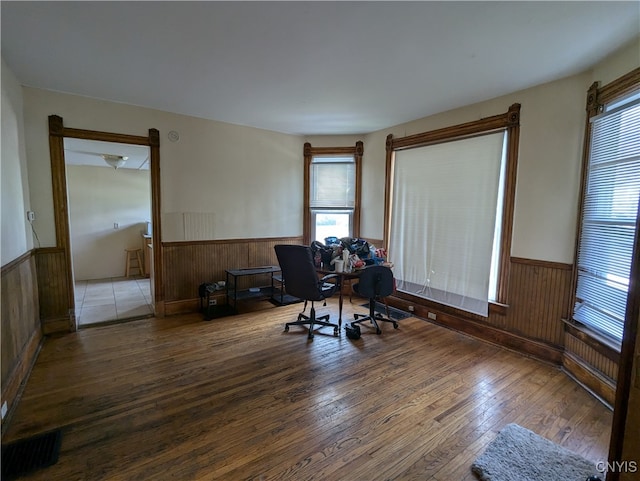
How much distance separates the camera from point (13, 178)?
8.68 ft

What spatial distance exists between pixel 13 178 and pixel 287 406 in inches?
120

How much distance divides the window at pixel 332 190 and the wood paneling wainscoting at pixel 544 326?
7.72 ft

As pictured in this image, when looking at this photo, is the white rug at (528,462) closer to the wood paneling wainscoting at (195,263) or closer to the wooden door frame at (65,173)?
the wood paneling wainscoting at (195,263)

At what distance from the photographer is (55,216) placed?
3.28 metres

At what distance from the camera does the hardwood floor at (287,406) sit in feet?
5.55

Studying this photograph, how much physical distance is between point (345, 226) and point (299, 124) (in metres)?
1.75

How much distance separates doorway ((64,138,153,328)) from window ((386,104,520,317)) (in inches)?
164

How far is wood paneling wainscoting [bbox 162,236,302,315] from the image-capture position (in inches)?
159

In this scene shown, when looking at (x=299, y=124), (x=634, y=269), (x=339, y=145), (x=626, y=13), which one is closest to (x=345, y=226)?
(x=339, y=145)

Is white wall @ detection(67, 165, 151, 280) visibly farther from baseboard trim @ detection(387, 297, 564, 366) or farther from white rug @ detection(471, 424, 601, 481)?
white rug @ detection(471, 424, 601, 481)

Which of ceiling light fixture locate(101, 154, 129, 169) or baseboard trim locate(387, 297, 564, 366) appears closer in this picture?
baseboard trim locate(387, 297, 564, 366)

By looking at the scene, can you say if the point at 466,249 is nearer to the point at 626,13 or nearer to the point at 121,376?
the point at 626,13

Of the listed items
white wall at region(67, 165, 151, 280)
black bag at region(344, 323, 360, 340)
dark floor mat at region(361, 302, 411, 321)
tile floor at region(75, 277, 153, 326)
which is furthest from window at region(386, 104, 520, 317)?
white wall at region(67, 165, 151, 280)

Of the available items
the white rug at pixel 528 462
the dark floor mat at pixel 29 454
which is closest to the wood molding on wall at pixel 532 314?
the white rug at pixel 528 462
